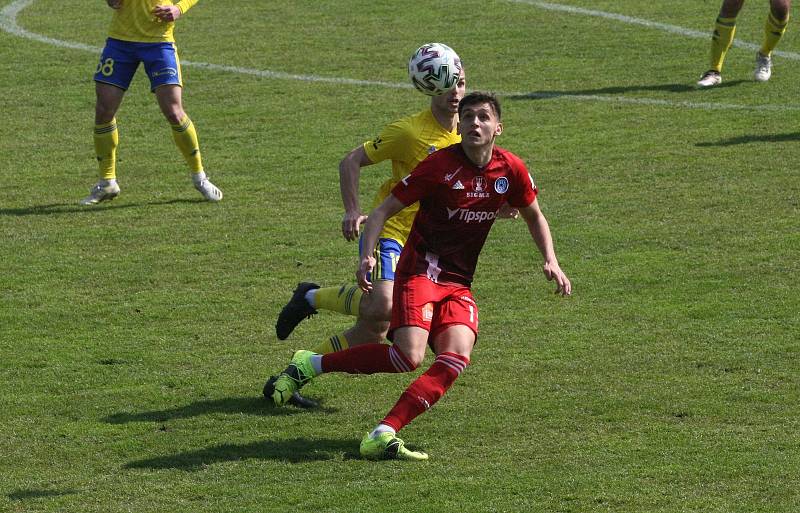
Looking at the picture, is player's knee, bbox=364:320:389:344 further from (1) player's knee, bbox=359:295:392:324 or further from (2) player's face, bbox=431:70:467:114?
(2) player's face, bbox=431:70:467:114

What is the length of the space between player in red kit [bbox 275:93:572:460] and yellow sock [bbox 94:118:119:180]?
5.40m

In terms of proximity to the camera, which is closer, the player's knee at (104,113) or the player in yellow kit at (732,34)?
the player's knee at (104,113)

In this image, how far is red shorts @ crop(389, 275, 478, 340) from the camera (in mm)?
7660

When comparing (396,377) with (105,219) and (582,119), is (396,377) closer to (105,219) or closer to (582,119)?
(105,219)

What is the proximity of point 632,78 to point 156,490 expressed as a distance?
1093 cm

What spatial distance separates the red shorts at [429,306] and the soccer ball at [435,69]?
122 cm

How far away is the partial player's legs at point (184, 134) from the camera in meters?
12.5

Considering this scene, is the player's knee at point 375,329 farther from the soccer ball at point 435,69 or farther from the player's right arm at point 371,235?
the soccer ball at point 435,69

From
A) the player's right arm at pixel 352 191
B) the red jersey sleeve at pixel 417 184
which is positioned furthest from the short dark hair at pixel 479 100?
the player's right arm at pixel 352 191

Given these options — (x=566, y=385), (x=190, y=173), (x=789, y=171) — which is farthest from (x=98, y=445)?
(x=789, y=171)

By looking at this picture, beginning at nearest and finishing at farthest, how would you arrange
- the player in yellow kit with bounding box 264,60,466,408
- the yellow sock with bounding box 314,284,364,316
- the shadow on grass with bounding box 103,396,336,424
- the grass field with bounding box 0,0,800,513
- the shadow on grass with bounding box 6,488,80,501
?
the shadow on grass with bounding box 6,488,80,501
the grass field with bounding box 0,0,800,513
the shadow on grass with bounding box 103,396,336,424
the player in yellow kit with bounding box 264,60,466,408
the yellow sock with bounding box 314,284,364,316

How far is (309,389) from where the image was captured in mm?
8727

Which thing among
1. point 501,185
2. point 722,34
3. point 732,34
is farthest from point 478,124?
point 732,34

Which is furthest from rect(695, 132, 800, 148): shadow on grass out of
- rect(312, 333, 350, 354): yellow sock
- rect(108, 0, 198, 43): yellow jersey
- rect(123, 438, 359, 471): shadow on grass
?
rect(123, 438, 359, 471): shadow on grass
